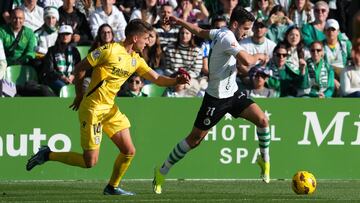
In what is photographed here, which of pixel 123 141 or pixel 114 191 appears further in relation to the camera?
pixel 114 191

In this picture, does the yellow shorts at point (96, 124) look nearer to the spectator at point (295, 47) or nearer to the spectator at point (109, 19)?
the spectator at point (109, 19)

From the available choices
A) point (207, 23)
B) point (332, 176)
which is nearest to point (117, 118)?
point (332, 176)

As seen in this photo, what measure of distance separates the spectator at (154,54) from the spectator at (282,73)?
189cm

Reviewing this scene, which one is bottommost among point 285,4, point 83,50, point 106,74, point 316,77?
point 316,77

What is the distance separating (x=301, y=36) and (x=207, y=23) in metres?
1.77

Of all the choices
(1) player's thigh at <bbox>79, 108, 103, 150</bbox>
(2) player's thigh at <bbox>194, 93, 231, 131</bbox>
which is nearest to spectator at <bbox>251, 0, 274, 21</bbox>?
(2) player's thigh at <bbox>194, 93, 231, 131</bbox>

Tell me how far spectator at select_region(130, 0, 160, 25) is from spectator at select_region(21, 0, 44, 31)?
1.68 m

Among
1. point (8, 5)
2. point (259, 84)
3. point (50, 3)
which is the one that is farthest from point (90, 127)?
point (8, 5)

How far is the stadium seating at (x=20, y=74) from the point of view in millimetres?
17328

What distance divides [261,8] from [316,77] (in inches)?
86.0

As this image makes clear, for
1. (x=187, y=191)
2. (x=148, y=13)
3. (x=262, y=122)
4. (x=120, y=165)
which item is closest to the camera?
(x=120, y=165)

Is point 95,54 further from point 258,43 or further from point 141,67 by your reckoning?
point 258,43

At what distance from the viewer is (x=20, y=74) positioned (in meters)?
17.4

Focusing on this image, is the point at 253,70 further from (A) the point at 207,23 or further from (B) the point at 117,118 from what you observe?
(B) the point at 117,118
